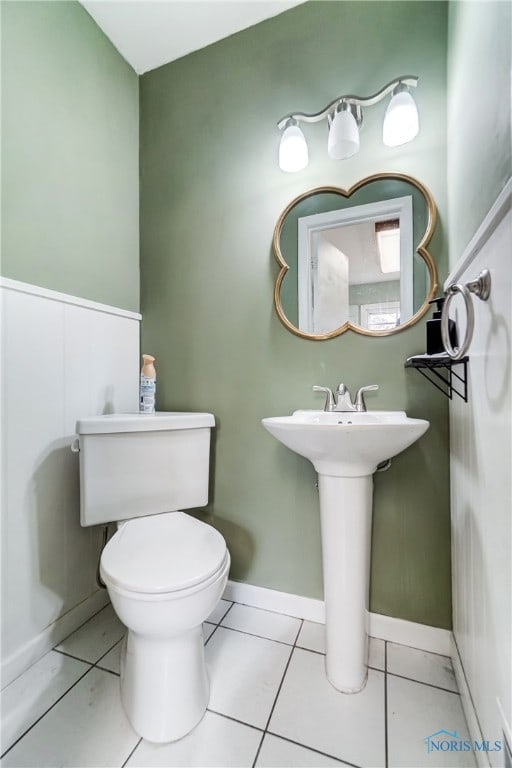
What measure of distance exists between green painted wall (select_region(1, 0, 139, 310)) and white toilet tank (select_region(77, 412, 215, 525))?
0.59m

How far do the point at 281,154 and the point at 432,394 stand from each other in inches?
42.4

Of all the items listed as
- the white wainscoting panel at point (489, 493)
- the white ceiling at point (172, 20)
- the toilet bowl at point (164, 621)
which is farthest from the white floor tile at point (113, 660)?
the white ceiling at point (172, 20)

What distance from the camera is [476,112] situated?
0.84m

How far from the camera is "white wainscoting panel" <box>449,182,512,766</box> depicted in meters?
0.61

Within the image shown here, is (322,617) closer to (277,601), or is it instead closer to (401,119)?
(277,601)

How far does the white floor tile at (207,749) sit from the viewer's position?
0.80 metres

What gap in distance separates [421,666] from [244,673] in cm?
58

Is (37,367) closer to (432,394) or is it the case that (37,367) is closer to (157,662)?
(157,662)

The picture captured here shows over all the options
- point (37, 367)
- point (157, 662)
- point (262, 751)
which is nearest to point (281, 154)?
point (37, 367)

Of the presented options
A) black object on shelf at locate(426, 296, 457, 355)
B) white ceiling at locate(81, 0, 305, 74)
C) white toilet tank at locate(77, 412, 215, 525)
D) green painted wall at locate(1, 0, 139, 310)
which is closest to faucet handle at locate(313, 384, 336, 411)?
black object on shelf at locate(426, 296, 457, 355)

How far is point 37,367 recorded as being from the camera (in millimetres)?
1120

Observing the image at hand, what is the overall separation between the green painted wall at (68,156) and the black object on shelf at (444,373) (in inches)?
49.8

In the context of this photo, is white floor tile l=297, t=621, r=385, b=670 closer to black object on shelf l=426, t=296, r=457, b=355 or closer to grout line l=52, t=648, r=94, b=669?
grout line l=52, t=648, r=94, b=669

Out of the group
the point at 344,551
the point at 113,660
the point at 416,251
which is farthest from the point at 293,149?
the point at 113,660
